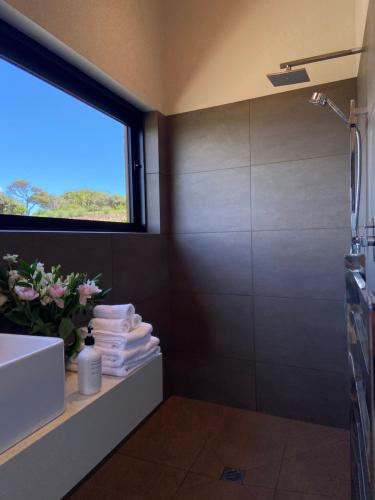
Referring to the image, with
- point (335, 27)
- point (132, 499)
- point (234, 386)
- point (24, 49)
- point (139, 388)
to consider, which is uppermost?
point (335, 27)

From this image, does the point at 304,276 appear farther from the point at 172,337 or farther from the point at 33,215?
the point at 33,215

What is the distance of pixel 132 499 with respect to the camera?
5.38 feet

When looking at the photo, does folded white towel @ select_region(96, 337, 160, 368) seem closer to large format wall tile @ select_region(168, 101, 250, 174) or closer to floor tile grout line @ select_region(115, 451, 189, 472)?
floor tile grout line @ select_region(115, 451, 189, 472)

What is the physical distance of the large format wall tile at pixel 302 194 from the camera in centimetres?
210

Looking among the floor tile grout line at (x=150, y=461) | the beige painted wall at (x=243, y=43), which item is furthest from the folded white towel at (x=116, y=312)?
the beige painted wall at (x=243, y=43)

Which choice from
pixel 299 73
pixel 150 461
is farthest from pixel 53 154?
pixel 150 461

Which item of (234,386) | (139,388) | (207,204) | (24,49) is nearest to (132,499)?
(139,388)

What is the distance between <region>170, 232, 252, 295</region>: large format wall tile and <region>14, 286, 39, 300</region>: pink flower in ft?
5.06

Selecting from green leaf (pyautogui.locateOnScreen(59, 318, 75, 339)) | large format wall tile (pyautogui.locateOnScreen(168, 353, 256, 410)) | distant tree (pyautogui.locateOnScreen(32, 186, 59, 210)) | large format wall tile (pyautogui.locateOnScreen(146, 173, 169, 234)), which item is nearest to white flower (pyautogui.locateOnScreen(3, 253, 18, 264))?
green leaf (pyautogui.locateOnScreen(59, 318, 75, 339))

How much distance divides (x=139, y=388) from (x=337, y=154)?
175 cm

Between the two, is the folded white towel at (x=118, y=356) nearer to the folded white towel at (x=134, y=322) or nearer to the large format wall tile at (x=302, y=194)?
the folded white towel at (x=134, y=322)

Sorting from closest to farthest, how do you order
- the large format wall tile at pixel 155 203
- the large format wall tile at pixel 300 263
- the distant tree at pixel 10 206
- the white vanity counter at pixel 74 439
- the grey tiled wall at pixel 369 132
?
the white vanity counter at pixel 74 439, the grey tiled wall at pixel 369 132, the distant tree at pixel 10 206, the large format wall tile at pixel 300 263, the large format wall tile at pixel 155 203

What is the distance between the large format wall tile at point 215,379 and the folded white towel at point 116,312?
4.67 feet

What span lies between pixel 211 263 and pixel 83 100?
4.27ft
